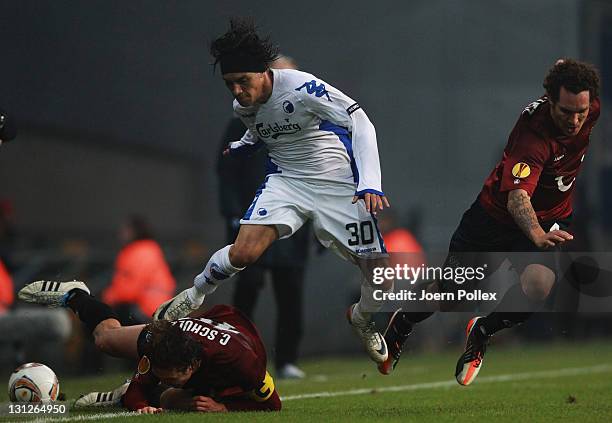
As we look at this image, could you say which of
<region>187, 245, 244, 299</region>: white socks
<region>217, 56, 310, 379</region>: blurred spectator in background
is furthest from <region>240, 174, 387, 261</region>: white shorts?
<region>217, 56, 310, 379</region>: blurred spectator in background

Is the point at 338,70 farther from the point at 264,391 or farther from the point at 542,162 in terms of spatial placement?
the point at 264,391

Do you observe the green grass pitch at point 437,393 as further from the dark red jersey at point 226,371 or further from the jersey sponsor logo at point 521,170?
the jersey sponsor logo at point 521,170

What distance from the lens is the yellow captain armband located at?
283 inches

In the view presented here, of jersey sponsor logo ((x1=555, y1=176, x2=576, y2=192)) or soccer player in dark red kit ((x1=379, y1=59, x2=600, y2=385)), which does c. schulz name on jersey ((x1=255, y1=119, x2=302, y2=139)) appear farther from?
jersey sponsor logo ((x1=555, y1=176, x2=576, y2=192))

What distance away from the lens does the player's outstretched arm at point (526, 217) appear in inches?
278

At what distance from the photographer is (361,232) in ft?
26.7

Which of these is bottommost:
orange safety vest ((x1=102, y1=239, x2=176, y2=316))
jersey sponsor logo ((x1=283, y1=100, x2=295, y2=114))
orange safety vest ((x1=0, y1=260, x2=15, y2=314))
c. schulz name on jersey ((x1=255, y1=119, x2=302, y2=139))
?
orange safety vest ((x1=102, y1=239, x2=176, y2=316))

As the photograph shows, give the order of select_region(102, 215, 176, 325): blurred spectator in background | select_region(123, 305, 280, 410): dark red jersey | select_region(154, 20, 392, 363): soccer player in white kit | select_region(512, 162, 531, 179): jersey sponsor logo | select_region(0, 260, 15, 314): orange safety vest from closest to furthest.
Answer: select_region(123, 305, 280, 410): dark red jersey, select_region(512, 162, 531, 179): jersey sponsor logo, select_region(154, 20, 392, 363): soccer player in white kit, select_region(0, 260, 15, 314): orange safety vest, select_region(102, 215, 176, 325): blurred spectator in background

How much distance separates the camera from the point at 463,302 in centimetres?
998

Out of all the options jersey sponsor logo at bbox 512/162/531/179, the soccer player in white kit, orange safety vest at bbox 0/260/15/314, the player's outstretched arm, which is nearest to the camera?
the player's outstretched arm

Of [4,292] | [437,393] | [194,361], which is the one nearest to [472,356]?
[437,393]

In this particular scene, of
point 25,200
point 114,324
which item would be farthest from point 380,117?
point 114,324

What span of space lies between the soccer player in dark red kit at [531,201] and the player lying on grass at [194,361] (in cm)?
155

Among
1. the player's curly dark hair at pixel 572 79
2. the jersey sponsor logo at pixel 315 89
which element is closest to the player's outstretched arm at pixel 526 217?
the player's curly dark hair at pixel 572 79
